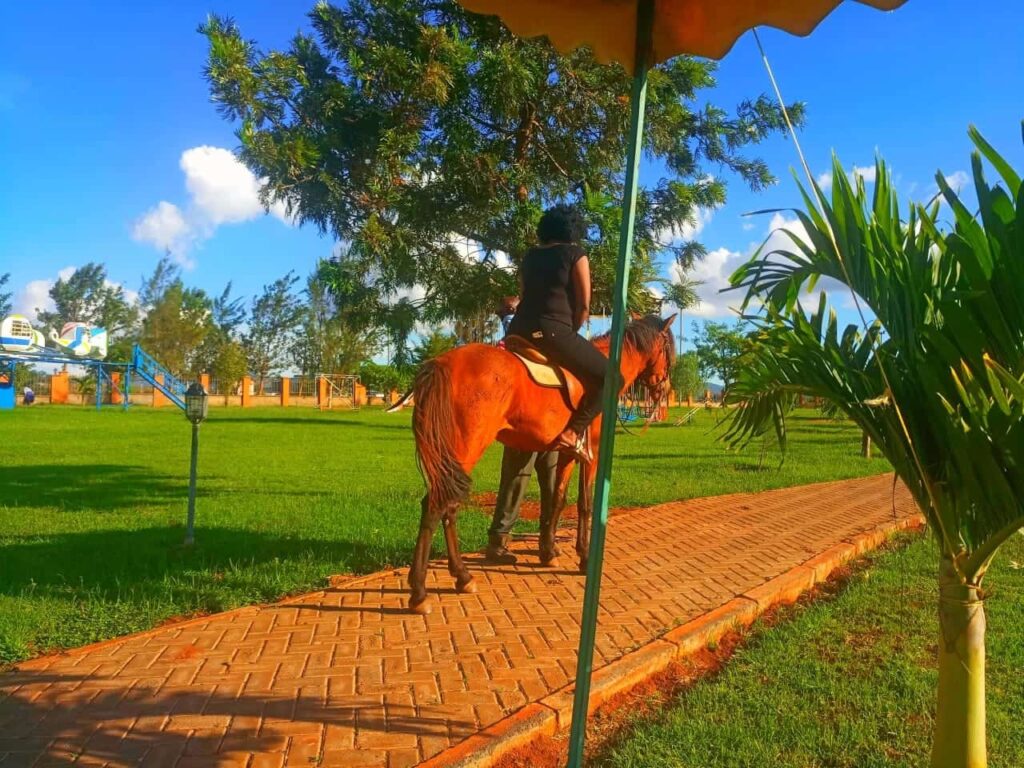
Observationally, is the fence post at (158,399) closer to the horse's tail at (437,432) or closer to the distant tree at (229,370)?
the distant tree at (229,370)

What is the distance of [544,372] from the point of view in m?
5.07

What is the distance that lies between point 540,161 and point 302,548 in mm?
4541

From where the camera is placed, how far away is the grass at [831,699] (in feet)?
9.55

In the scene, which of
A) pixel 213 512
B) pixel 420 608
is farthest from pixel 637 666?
pixel 213 512

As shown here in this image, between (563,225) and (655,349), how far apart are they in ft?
5.20

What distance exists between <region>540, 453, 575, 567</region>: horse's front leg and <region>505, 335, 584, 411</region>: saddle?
0.72 metres

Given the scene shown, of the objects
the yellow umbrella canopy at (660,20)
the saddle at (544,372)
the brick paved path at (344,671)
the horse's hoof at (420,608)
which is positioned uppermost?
the yellow umbrella canopy at (660,20)

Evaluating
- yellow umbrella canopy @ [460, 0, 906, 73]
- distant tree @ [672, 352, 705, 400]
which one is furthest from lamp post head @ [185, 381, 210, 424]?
yellow umbrella canopy @ [460, 0, 906, 73]

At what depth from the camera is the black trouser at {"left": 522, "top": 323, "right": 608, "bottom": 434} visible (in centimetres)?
510

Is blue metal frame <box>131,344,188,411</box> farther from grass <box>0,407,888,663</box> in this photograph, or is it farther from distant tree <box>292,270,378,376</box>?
distant tree <box>292,270,378,376</box>

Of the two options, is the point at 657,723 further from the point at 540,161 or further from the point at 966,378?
the point at 540,161

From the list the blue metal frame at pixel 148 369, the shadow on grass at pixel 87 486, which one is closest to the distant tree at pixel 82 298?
the blue metal frame at pixel 148 369

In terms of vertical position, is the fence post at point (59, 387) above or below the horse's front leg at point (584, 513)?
above

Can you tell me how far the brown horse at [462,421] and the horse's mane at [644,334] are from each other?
3.74 feet
